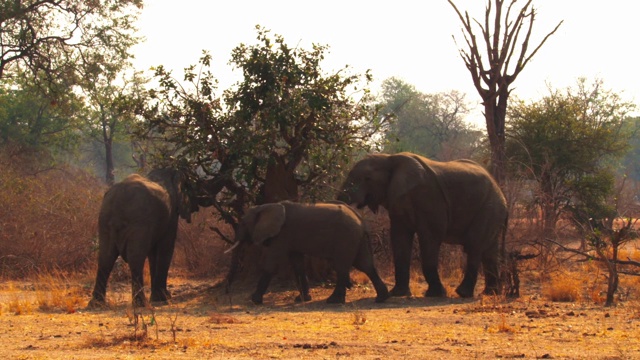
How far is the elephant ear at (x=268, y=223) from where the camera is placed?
13.6 m

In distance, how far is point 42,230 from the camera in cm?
1875

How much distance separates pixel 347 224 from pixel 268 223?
1.23 m

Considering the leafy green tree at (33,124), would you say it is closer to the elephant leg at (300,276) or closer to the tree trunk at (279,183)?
the tree trunk at (279,183)

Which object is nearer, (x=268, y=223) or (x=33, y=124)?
(x=268, y=223)

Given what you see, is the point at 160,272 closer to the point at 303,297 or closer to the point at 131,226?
the point at 131,226

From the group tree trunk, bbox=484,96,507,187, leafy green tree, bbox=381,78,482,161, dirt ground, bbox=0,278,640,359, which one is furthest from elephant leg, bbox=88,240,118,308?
leafy green tree, bbox=381,78,482,161

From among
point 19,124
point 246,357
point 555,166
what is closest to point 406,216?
point 246,357

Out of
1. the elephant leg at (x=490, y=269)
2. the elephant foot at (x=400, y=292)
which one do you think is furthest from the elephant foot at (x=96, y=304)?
the elephant leg at (x=490, y=269)

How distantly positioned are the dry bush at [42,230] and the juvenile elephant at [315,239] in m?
5.75

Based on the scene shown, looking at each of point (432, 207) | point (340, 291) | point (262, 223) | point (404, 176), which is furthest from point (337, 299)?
point (404, 176)

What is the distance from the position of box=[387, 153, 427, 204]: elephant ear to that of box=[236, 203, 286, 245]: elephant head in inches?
78.1

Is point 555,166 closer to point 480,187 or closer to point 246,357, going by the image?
point 480,187

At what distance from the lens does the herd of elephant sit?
13227mm

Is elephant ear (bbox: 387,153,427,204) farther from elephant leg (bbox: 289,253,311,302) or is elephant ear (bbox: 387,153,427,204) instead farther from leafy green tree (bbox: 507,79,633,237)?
leafy green tree (bbox: 507,79,633,237)
